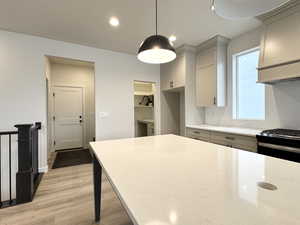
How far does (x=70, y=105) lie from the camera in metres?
5.04

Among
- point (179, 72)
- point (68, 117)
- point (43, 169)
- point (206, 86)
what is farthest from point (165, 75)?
point (43, 169)

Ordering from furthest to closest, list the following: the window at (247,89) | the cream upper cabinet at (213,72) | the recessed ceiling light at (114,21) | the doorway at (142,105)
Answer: the doorway at (142,105) → the cream upper cabinet at (213,72) → the window at (247,89) → the recessed ceiling light at (114,21)

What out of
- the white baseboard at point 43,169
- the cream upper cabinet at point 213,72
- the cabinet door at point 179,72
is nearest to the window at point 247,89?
the cream upper cabinet at point 213,72

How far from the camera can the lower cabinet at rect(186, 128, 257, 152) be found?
227cm

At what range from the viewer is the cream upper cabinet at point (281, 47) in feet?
6.48

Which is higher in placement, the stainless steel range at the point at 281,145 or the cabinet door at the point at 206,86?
the cabinet door at the point at 206,86

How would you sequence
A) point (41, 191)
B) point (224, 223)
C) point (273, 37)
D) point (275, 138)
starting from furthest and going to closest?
1. point (41, 191)
2. point (273, 37)
3. point (275, 138)
4. point (224, 223)

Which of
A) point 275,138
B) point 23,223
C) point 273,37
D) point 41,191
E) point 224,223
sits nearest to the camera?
point 224,223

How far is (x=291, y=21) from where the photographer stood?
6.63 feet

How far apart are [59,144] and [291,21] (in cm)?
603

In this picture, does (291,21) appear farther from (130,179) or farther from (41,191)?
(41,191)

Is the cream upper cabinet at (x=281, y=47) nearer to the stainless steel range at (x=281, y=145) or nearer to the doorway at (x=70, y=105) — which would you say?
the stainless steel range at (x=281, y=145)

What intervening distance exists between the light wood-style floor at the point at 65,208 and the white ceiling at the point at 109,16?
2.74 m

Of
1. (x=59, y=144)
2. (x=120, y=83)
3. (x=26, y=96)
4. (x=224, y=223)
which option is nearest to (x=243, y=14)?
(x=224, y=223)
